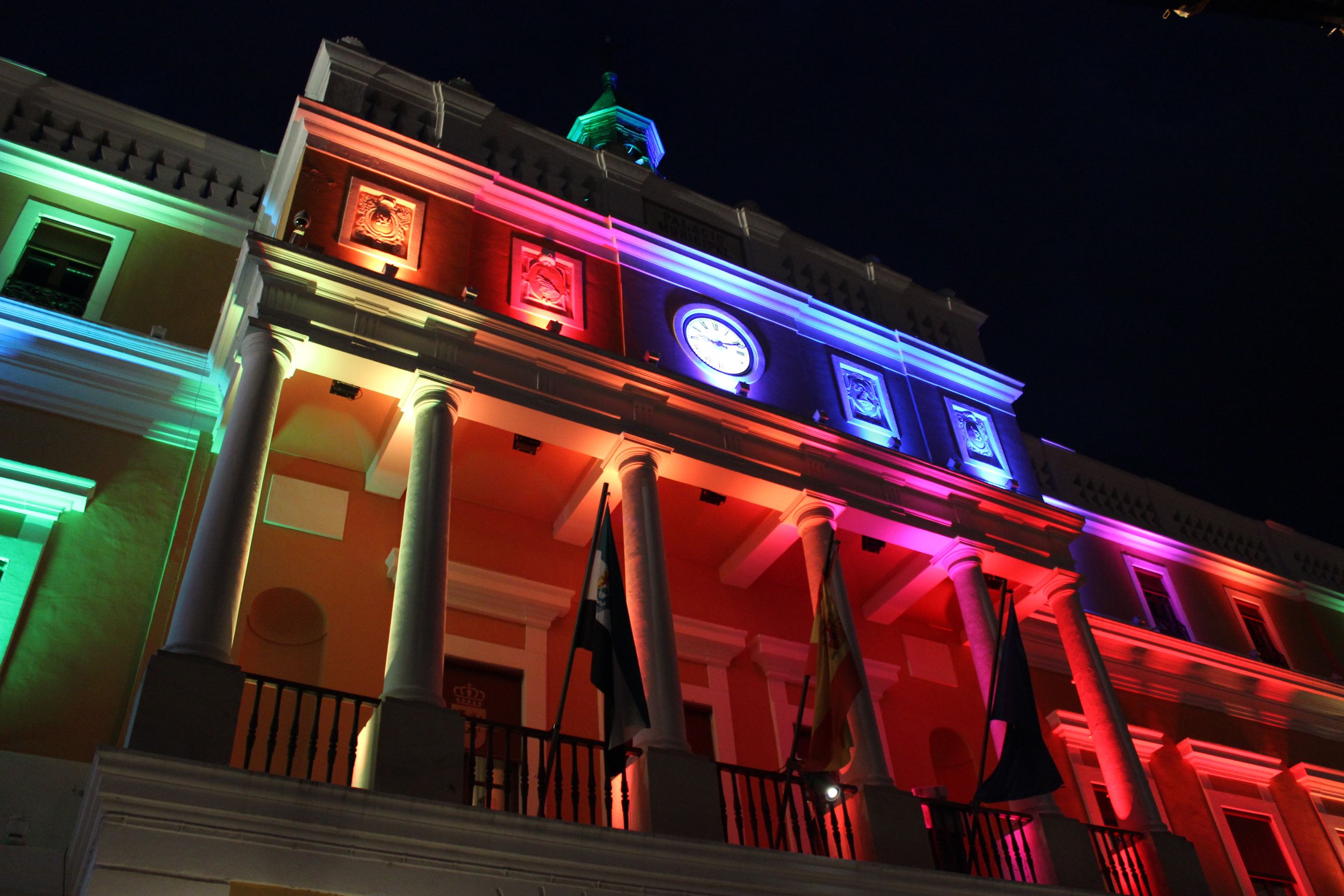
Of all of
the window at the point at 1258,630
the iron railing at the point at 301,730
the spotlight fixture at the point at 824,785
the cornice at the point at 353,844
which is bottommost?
the cornice at the point at 353,844

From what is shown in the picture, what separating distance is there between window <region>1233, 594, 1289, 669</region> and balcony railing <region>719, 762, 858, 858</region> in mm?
10071

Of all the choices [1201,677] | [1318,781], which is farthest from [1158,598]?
[1318,781]

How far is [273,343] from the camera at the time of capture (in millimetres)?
10406

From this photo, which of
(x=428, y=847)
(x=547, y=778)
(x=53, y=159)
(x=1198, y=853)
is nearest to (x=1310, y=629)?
(x=1198, y=853)

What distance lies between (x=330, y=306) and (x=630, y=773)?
207 inches

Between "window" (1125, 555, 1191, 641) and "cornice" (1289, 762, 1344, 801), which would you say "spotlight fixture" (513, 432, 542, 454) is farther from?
"cornice" (1289, 762, 1344, 801)

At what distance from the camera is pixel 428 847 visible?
7.94m

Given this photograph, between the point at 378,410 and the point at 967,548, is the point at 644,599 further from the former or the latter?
the point at 967,548

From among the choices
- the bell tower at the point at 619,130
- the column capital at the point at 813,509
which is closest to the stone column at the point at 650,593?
the column capital at the point at 813,509

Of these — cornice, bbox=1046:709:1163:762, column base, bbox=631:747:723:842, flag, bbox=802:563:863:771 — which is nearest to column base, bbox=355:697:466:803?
column base, bbox=631:747:723:842

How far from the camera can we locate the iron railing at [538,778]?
8.98 m

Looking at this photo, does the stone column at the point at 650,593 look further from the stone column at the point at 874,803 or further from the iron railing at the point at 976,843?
the iron railing at the point at 976,843

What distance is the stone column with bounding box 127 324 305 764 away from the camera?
25.3 feet

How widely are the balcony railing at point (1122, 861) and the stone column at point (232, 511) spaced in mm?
8690
